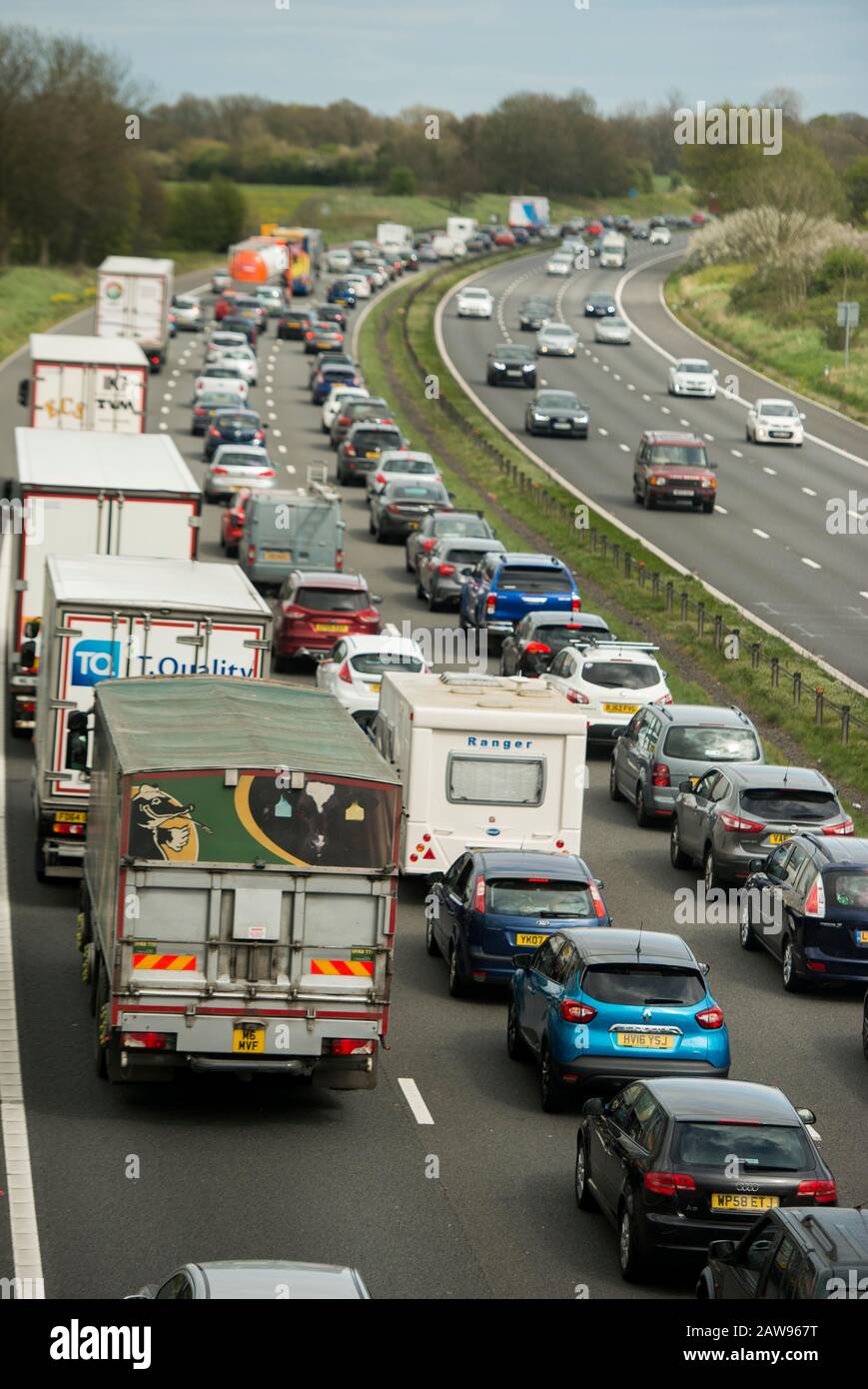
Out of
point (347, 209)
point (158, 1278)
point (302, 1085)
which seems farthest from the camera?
point (347, 209)

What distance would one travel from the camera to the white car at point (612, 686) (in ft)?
104

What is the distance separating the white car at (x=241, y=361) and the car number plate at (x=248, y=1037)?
62.1m

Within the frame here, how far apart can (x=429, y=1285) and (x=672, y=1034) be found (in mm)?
4071

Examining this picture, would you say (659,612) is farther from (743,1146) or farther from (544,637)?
(743,1146)

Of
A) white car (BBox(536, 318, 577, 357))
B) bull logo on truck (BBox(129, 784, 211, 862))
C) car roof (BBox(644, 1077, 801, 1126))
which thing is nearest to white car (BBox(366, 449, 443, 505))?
white car (BBox(536, 318, 577, 357))

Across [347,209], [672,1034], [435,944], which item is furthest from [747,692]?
[347,209]

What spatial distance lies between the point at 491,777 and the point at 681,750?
17.8 ft

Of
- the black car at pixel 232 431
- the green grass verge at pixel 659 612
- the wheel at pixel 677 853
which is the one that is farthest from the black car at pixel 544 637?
the black car at pixel 232 431

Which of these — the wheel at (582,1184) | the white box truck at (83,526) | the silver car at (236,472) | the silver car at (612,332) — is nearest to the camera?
the wheel at (582,1184)

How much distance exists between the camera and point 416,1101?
17.5 meters

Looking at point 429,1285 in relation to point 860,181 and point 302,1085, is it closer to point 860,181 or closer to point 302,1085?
point 302,1085

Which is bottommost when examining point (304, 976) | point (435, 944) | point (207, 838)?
point (435, 944)

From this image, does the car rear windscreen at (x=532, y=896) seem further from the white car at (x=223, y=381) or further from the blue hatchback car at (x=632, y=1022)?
the white car at (x=223, y=381)
